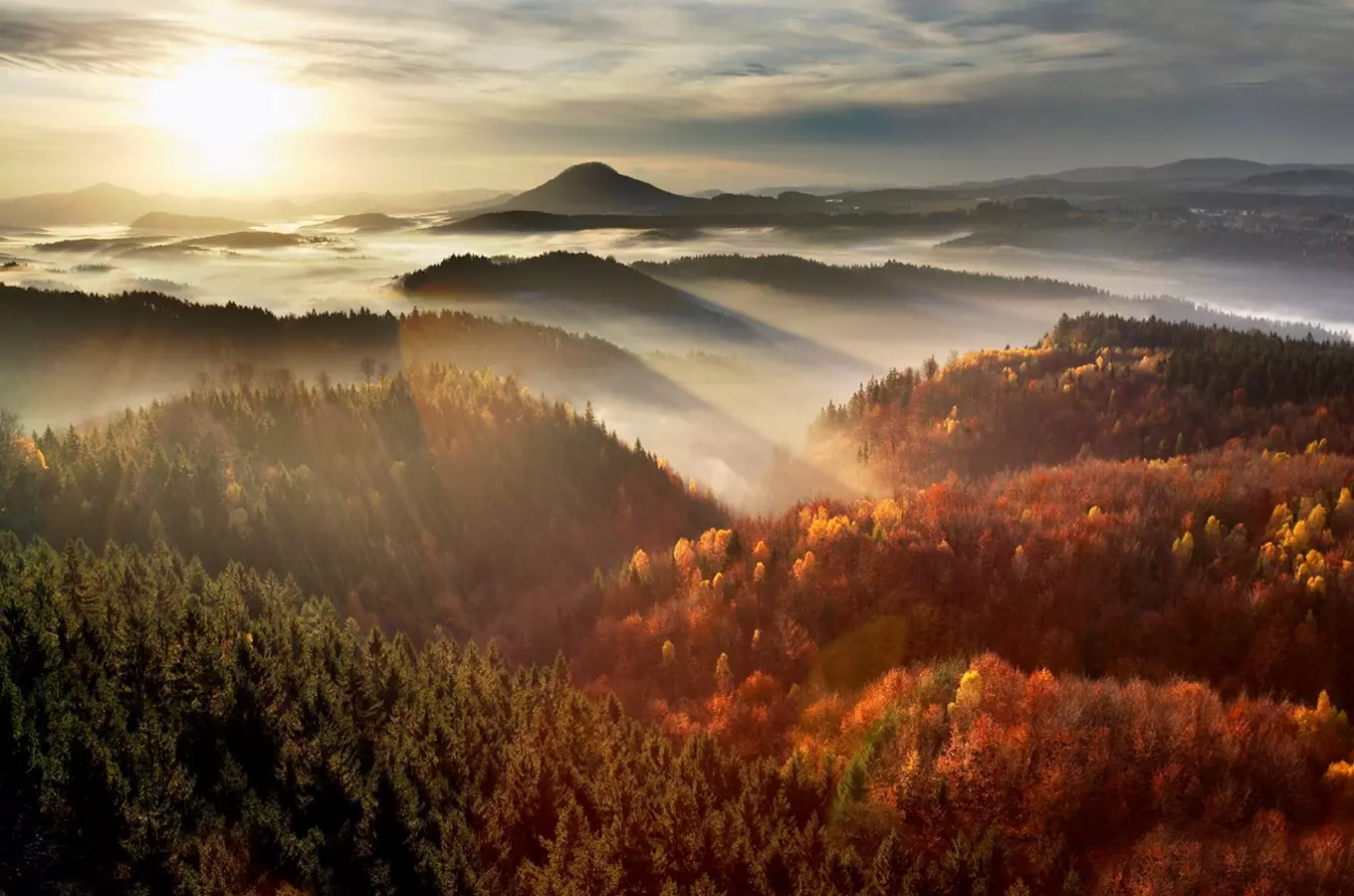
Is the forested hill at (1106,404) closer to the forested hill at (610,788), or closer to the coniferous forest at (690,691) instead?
the coniferous forest at (690,691)

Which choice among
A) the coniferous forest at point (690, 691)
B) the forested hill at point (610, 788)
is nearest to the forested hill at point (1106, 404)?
the coniferous forest at point (690, 691)

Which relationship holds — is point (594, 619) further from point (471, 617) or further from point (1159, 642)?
point (1159, 642)

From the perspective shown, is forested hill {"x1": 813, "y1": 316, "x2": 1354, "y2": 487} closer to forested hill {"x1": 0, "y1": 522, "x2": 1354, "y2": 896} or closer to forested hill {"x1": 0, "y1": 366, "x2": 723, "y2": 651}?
forested hill {"x1": 0, "y1": 366, "x2": 723, "y2": 651}

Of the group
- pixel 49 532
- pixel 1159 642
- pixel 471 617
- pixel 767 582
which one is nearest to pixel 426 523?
pixel 471 617

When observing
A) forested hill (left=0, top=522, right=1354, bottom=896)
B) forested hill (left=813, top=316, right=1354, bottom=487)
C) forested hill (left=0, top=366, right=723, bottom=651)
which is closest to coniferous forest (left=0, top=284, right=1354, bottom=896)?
forested hill (left=0, top=522, right=1354, bottom=896)

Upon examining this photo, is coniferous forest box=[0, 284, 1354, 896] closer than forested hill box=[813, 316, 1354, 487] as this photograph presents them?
Yes

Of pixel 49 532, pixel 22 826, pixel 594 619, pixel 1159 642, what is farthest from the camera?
pixel 49 532
